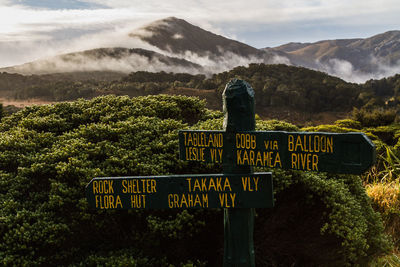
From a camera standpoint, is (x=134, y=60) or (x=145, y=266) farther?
(x=134, y=60)

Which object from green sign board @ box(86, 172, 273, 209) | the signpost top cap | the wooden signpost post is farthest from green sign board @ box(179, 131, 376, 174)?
the signpost top cap

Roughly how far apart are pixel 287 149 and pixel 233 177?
0.51m

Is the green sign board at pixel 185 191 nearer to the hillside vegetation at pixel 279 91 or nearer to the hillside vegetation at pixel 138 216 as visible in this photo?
the hillside vegetation at pixel 138 216

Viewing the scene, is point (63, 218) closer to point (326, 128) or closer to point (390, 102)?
point (326, 128)

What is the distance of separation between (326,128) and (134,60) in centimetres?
7835

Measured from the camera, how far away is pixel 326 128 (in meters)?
10.7

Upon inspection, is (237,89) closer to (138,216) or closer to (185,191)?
(185,191)

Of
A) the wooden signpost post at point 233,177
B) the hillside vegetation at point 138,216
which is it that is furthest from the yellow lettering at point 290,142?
the hillside vegetation at point 138,216

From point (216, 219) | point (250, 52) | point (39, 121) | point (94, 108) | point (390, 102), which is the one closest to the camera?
point (216, 219)

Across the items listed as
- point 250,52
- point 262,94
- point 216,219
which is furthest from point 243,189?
point 250,52

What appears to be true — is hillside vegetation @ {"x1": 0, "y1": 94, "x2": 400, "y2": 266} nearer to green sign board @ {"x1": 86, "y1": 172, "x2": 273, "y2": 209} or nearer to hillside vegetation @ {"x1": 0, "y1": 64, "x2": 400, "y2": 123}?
green sign board @ {"x1": 86, "y1": 172, "x2": 273, "y2": 209}

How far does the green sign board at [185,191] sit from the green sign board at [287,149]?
176 millimetres

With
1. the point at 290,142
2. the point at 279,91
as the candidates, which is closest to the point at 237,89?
the point at 290,142

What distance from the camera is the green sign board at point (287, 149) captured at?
257cm
